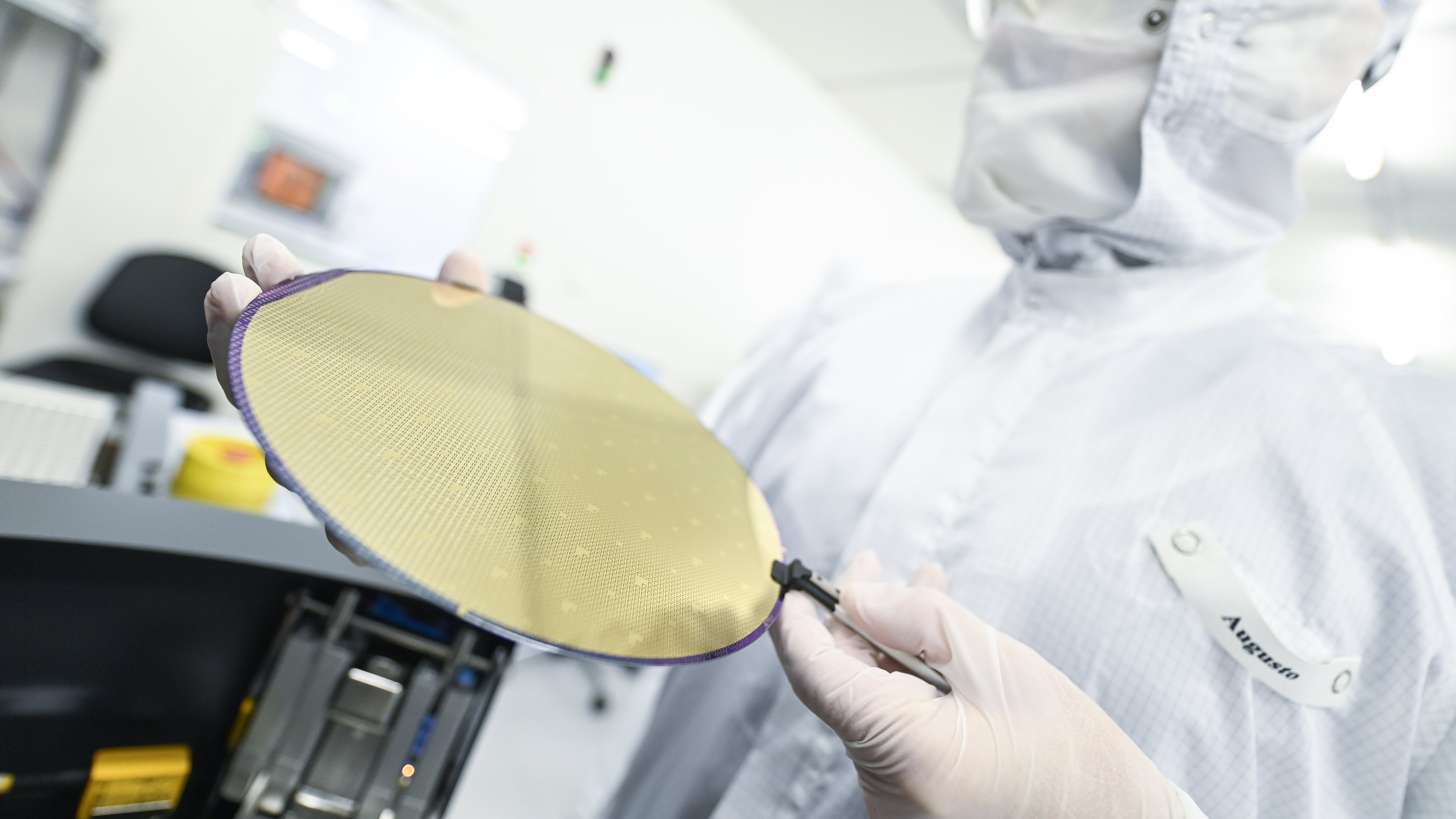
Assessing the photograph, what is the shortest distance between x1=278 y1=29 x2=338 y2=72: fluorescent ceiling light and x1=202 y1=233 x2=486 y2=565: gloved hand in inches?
93.9

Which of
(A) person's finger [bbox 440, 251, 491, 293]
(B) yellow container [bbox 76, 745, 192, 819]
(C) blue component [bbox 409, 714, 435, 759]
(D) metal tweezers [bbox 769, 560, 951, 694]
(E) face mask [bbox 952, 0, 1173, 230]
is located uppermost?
(E) face mask [bbox 952, 0, 1173, 230]

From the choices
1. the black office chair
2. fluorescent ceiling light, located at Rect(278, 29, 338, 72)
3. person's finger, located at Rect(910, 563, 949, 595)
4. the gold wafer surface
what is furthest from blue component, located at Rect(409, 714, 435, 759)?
fluorescent ceiling light, located at Rect(278, 29, 338, 72)

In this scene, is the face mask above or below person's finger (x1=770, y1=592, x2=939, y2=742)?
above

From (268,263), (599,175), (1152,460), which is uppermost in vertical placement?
(599,175)

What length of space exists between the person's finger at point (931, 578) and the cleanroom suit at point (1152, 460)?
0.05 metres

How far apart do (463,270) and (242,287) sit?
0.77 ft

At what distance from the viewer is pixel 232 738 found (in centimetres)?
71

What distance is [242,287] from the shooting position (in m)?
0.50

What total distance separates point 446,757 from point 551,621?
48 cm

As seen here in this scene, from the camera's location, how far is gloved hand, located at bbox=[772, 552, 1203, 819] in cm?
48

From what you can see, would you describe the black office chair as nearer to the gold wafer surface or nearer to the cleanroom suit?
the gold wafer surface

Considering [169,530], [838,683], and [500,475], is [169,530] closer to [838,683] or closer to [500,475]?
[500,475]

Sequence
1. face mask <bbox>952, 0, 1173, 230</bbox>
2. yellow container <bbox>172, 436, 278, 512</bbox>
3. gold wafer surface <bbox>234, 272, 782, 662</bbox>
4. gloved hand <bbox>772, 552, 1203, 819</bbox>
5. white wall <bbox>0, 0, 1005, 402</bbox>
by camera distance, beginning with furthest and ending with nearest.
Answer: white wall <bbox>0, 0, 1005, 402</bbox> → yellow container <bbox>172, 436, 278, 512</bbox> → face mask <bbox>952, 0, 1173, 230</bbox> → gloved hand <bbox>772, 552, 1203, 819</bbox> → gold wafer surface <bbox>234, 272, 782, 662</bbox>

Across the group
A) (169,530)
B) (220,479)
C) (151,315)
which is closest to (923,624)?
(169,530)
